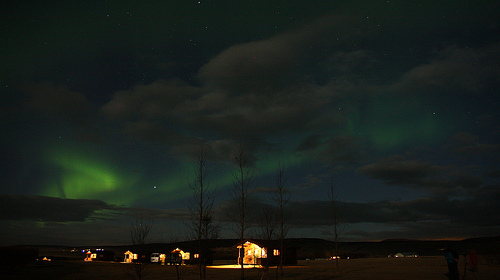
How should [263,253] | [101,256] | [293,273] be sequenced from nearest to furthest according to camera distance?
[293,273], [263,253], [101,256]

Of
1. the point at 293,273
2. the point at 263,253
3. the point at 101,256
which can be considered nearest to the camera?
the point at 293,273

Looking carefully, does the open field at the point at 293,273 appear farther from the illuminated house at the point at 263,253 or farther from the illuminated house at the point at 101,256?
the illuminated house at the point at 101,256

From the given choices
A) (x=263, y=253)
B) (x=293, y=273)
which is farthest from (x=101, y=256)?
(x=293, y=273)

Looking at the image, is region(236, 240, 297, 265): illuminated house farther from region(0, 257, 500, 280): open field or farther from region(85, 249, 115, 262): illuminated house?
region(85, 249, 115, 262): illuminated house

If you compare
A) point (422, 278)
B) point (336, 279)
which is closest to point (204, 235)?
point (336, 279)

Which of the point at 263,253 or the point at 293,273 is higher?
the point at 293,273

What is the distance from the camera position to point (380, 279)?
27.0 m

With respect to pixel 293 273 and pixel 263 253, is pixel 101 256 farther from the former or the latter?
pixel 293 273

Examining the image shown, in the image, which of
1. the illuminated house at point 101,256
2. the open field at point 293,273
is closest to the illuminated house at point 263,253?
the open field at point 293,273

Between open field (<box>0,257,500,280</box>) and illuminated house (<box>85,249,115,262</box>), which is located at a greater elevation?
open field (<box>0,257,500,280</box>)

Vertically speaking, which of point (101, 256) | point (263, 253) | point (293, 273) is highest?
point (293, 273)

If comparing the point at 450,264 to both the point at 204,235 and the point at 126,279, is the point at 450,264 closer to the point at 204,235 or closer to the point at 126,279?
the point at 204,235

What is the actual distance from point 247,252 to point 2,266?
35.1 metres

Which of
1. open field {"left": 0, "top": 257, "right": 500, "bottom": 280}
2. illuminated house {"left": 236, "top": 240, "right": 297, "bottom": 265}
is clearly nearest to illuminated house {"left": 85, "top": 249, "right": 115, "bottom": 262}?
open field {"left": 0, "top": 257, "right": 500, "bottom": 280}
